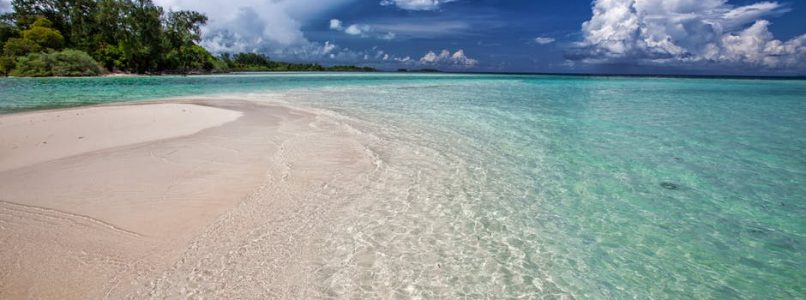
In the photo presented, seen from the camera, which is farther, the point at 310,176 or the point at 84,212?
the point at 310,176

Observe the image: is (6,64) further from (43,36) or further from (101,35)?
(101,35)

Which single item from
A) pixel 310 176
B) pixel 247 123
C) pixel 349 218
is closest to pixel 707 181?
pixel 349 218

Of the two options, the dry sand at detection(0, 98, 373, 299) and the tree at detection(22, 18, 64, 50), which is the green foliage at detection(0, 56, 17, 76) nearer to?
the tree at detection(22, 18, 64, 50)

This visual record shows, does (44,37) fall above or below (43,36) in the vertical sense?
below

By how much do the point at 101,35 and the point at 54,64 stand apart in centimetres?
1526

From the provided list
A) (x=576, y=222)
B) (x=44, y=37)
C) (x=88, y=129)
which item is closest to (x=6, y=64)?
(x=44, y=37)

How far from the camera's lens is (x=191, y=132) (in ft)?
29.4

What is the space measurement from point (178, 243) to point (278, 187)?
5.54ft

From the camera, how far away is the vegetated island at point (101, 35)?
5047 centimetres

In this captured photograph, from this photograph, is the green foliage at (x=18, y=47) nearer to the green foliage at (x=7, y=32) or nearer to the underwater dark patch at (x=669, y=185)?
the green foliage at (x=7, y=32)

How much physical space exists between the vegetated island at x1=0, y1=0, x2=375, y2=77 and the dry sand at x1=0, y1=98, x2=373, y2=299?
188 feet

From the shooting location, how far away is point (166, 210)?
425cm

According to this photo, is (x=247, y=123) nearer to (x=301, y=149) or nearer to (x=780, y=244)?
(x=301, y=149)

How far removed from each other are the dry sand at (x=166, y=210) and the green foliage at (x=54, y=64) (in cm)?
5259
